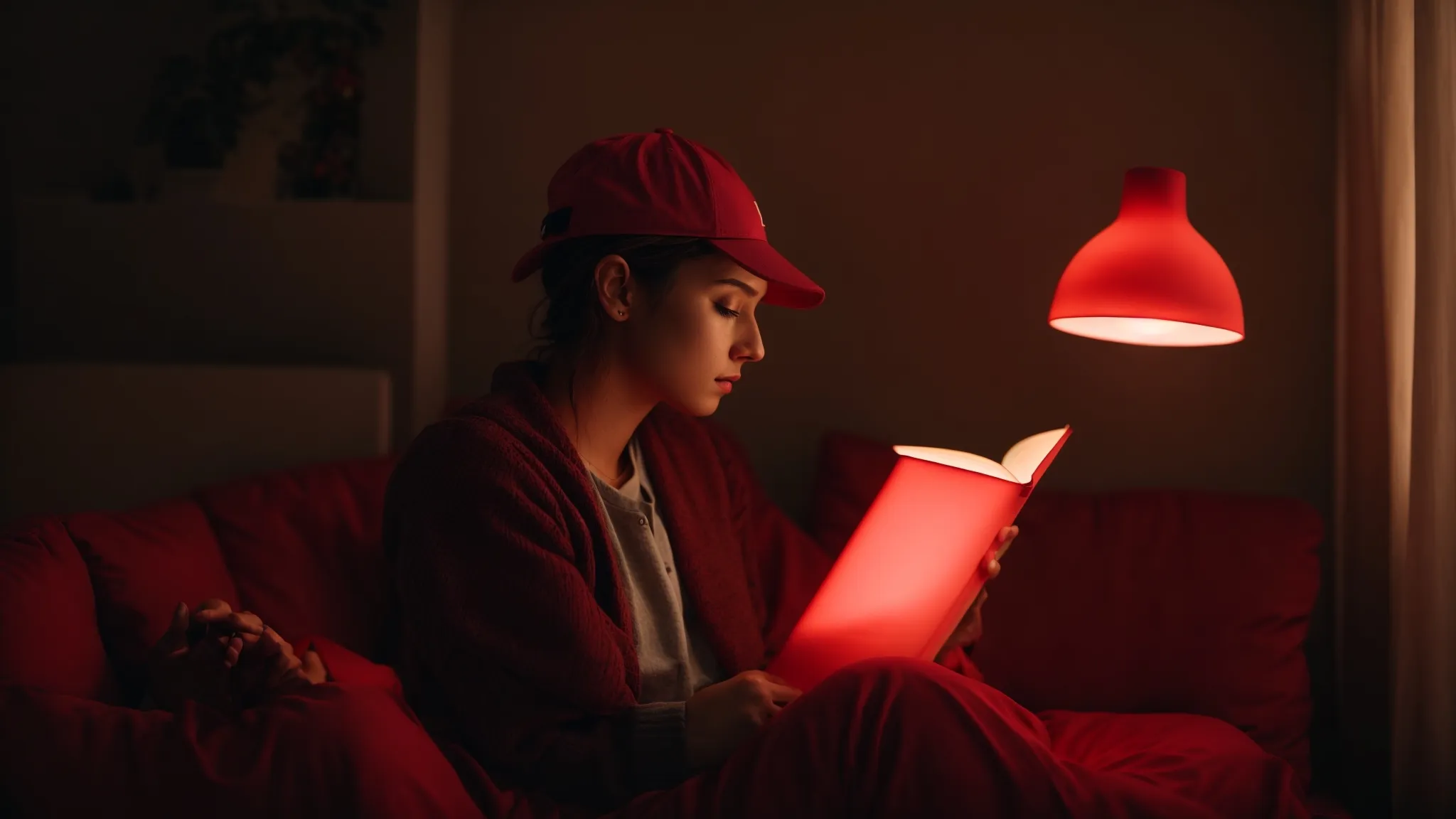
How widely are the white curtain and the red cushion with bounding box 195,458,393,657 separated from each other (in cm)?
131

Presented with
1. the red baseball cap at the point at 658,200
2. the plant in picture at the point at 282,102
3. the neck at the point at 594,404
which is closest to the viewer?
Result: the red baseball cap at the point at 658,200

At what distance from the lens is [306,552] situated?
1479mm

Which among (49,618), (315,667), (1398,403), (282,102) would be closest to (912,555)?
(315,667)

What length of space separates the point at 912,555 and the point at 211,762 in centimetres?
69

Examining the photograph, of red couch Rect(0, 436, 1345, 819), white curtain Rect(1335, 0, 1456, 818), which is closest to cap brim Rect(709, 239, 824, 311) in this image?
red couch Rect(0, 436, 1345, 819)

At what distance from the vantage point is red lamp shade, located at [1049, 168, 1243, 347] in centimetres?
127

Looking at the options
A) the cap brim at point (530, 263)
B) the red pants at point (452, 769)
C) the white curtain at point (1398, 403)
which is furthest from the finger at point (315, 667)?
the white curtain at point (1398, 403)

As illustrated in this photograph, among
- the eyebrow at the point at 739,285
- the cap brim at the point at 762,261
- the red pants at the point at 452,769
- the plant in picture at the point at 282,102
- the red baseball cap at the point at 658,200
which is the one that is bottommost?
the red pants at the point at 452,769

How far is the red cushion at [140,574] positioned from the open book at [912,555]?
0.73 meters

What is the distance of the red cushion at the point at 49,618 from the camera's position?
108 cm

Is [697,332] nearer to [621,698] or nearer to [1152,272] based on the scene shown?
[621,698]

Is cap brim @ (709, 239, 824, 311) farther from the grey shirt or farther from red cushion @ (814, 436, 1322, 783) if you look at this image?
red cushion @ (814, 436, 1322, 783)

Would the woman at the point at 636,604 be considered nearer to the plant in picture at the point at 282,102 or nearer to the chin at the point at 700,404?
the chin at the point at 700,404

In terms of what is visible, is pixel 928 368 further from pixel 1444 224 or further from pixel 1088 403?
pixel 1444 224
